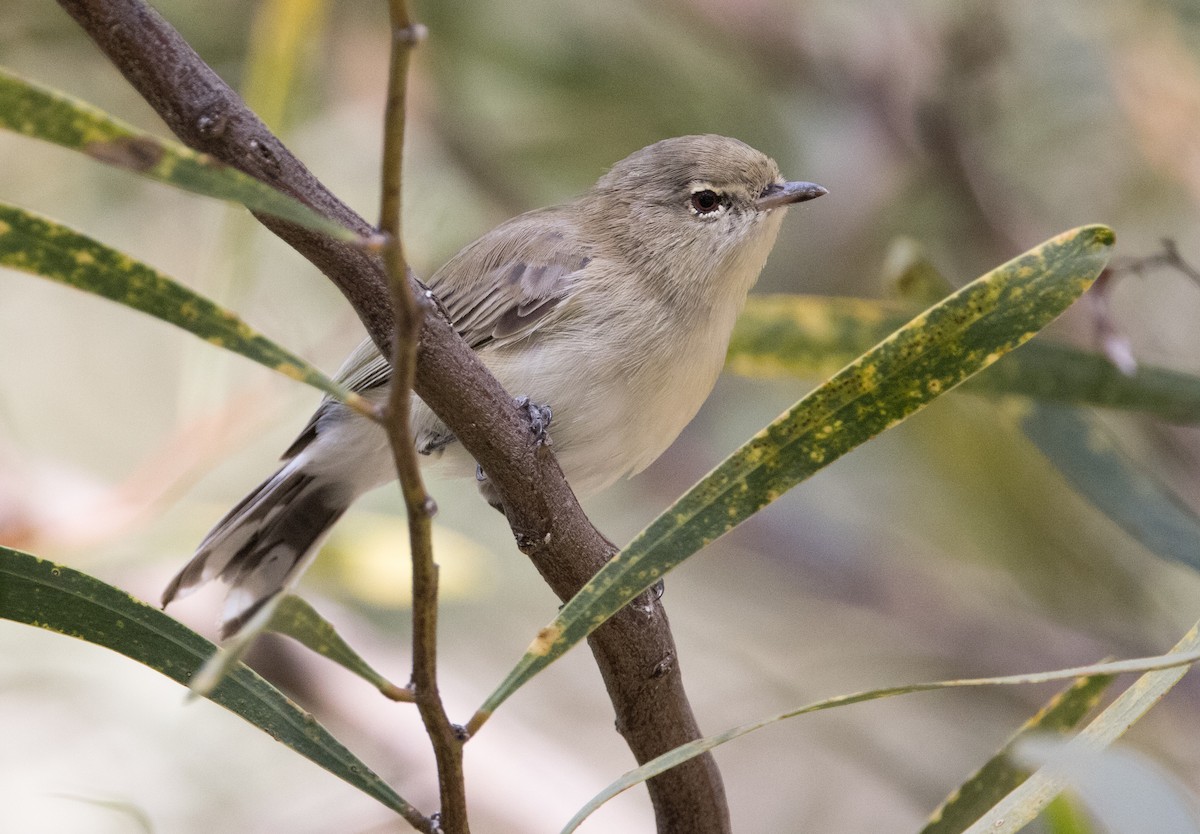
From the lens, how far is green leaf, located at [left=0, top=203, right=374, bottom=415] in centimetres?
114

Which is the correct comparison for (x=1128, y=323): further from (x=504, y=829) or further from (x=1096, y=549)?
(x=504, y=829)

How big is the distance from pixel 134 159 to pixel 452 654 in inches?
142

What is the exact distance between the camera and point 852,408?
1363mm

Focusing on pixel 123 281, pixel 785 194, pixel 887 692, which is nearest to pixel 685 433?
pixel 785 194

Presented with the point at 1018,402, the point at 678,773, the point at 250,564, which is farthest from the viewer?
the point at 250,564

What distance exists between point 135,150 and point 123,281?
0.17 meters

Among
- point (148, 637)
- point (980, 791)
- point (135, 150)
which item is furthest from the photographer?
point (980, 791)

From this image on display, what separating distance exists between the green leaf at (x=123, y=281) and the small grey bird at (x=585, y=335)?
1.28m

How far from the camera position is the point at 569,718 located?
180 inches

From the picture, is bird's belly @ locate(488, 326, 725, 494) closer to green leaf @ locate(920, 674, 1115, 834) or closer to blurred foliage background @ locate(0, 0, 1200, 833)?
blurred foliage background @ locate(0, 0, 1200, 833)

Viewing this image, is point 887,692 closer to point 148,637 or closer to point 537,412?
point 148,637

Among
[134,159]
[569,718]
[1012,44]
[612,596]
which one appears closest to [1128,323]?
[1012,44]

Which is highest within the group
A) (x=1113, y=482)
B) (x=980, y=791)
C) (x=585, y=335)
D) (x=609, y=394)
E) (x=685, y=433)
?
(x=685, y=433)

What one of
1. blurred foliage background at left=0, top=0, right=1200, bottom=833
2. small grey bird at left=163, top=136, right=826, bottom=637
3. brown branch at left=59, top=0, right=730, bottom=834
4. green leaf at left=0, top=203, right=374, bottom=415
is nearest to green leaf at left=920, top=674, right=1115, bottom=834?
brown branch at left=59, top=0, right=730, bottom=834
